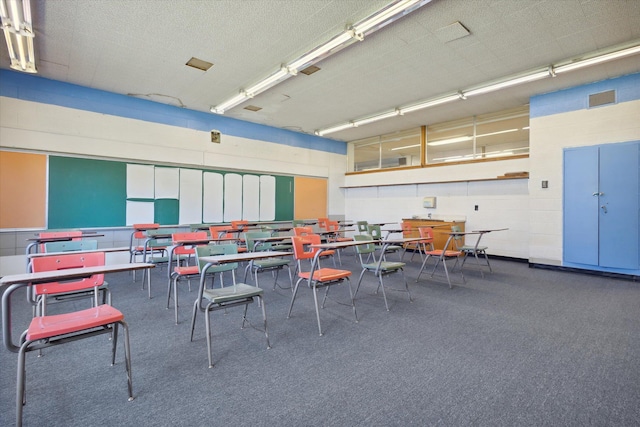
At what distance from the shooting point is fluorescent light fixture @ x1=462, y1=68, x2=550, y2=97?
5273 mm

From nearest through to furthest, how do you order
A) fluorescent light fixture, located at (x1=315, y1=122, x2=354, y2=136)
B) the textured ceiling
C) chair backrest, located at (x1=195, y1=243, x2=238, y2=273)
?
1. chair backrest, located at (x1=195, y1=243, x2=238, y2=273)
2. the textured ceiling
3. fluorescent light fixture, located at (x1=315, y1=122, x2=354, y2=136)

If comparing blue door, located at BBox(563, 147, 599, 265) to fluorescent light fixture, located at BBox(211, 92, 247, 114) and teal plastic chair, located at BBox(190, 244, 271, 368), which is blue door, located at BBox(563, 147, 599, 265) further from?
fluorescent light fixture, located at BBox(211, 92, 247, 114)

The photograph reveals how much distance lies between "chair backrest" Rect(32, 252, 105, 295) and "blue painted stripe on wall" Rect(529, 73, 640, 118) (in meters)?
7.50

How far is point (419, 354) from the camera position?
2.57m

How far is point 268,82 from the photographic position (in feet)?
18.7

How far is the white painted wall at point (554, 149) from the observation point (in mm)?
5543

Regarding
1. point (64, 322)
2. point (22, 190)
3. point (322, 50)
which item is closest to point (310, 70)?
point (322, 50)

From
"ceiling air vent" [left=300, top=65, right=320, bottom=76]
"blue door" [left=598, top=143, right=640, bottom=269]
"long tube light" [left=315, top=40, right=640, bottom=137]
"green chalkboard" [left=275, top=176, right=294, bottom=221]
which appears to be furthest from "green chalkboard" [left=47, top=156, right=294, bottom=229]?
"blue door" [left=598, top=143, right=640, bottom=269]

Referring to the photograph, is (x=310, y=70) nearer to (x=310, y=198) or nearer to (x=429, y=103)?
(x=429, y=103)

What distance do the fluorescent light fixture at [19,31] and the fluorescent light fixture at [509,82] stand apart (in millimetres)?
6864

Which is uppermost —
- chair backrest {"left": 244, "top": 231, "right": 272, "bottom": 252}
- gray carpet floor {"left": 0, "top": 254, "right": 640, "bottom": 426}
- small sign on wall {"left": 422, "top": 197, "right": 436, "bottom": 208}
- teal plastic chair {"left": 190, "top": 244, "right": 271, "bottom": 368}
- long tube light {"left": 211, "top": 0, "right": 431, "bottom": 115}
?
long tube light {"left": 211, "top": 0, "right": 431, "bottom": 115}

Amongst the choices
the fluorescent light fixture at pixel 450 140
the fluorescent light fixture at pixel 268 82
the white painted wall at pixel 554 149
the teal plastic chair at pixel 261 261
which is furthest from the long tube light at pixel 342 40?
the fluorescent light fixture at pixel 450 140

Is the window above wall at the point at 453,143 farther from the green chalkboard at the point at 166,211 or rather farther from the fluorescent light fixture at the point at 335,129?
the green chalkboard at the point at 166,211

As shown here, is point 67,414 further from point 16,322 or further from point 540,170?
point 540,170
